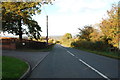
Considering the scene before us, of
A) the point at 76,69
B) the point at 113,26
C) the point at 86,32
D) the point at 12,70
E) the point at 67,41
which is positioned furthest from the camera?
the point at 67,41

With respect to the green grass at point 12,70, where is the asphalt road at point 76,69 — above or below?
below

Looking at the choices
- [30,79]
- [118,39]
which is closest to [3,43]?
[118,39]

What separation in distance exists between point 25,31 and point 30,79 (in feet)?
96.3

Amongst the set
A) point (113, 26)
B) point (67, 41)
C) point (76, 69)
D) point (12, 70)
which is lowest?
point (76, 69)

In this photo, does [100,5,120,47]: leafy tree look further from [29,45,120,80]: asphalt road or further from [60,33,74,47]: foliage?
[60,33,74,47]: foliage

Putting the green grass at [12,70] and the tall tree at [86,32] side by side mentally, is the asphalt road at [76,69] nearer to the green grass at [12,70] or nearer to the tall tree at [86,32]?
the green grass at [12,70]

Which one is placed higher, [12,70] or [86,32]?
[86,32]

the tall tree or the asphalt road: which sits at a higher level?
the tall tree

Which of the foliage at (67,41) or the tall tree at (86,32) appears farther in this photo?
the foliage at (67,41)

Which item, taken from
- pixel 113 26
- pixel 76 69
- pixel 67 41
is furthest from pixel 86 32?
pixel 67 41

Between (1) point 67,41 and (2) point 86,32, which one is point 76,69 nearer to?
(2) point 86,32

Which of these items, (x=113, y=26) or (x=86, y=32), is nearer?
(x=113, y=26)

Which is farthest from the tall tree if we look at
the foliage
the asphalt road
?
the asphalt road

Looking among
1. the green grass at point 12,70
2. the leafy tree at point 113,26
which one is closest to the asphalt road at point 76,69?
the green grass at point 12,70
